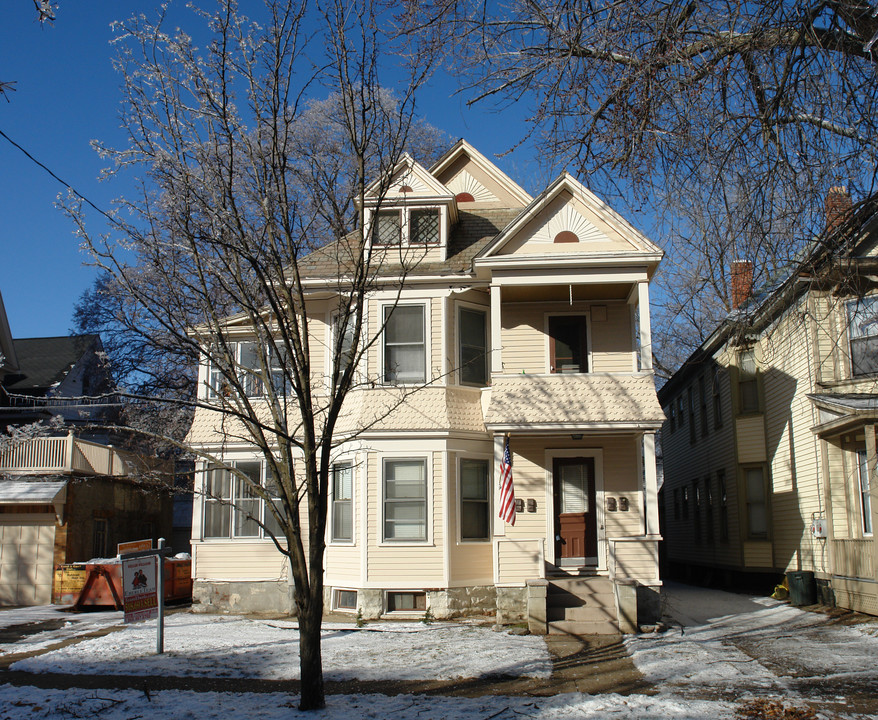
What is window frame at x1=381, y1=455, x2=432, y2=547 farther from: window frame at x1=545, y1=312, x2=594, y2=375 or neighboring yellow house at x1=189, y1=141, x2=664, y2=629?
window frame at x1=545, y1=312, x2=594, y2=375

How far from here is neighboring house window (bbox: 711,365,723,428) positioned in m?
23.1

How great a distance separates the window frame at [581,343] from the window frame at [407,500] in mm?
3268

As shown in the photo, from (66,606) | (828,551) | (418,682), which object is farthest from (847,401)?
(66,606)

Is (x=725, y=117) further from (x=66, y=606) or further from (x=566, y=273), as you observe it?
(x=66, y=606)

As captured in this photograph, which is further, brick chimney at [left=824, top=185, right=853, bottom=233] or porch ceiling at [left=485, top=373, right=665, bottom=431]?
porch ceiling at [left=485, top=373, right=665, bottom=431]

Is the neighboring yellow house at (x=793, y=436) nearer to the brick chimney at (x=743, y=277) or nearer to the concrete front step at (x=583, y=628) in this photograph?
the brick chimney at (x=743, y=277)

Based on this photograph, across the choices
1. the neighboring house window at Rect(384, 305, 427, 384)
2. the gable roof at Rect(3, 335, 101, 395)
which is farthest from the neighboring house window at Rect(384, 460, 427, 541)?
the gable roof at Rect(3, 335, 101, 395)

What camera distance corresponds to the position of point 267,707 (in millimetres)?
8352

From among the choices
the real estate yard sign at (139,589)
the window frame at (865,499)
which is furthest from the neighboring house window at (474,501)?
the window frame at (865,499)

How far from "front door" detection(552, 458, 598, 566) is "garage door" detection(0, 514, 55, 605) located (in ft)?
43.8

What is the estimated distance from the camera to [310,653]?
7879mm

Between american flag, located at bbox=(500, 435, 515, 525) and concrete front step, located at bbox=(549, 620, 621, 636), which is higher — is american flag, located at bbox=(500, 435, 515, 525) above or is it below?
above

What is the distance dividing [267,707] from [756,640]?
8154 millimetres

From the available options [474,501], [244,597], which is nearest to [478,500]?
[474,501]
